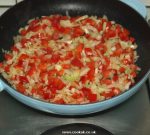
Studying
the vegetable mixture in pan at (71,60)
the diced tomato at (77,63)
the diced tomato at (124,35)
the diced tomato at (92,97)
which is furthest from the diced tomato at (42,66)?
the diced tomato at (124,35)

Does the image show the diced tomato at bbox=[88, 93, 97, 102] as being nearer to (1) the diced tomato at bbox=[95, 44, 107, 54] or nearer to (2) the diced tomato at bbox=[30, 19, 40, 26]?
(1) the diced tomato at bbox=[95, 44, 107, 54]

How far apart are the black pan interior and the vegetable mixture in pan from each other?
3 cm

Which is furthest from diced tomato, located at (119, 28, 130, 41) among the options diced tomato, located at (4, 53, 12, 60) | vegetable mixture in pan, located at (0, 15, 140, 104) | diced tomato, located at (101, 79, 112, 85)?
diced tomato, located at (4, 53, 12, 60)

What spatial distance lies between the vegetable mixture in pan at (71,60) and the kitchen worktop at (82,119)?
0.06m

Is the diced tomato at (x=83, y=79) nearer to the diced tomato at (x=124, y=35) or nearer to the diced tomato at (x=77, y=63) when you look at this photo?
the diced tomato at (x=77, y=63)

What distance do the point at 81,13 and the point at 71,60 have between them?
29 centimetres

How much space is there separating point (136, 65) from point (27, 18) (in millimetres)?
497

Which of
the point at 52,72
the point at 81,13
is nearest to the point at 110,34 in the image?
the point at 81,13

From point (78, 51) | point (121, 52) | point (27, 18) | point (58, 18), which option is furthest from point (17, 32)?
point (121, 52)

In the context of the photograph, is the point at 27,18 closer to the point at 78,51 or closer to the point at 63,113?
the point at 78,51

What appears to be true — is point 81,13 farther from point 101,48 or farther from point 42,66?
point 42,66

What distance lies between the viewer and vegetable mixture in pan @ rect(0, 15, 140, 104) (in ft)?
4.41

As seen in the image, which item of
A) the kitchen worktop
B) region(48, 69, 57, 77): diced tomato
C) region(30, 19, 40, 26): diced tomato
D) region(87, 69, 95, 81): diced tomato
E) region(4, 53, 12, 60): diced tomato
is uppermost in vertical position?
region(30, 19, 40, 26): diced tomato

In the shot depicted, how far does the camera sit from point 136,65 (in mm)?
1447
